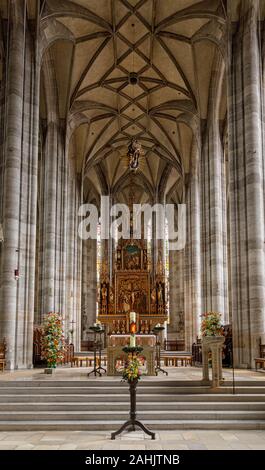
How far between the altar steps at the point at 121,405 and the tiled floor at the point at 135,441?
338 millimetres

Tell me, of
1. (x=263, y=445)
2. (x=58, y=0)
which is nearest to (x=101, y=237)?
(x=58, y=0)

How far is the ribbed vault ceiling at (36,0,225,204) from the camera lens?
21.3 metres

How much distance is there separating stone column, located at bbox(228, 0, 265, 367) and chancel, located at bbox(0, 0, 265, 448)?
52mm

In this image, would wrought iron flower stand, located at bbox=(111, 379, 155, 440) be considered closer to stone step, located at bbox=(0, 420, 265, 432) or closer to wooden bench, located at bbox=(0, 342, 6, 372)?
stone step, located at bbox=(0, 420, 265, 432)

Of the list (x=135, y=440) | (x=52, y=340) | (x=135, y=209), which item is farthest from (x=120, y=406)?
(x=135, y=209)

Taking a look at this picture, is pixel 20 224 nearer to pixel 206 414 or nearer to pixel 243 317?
pixel 243 317

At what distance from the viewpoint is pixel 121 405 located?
9688 millimetres

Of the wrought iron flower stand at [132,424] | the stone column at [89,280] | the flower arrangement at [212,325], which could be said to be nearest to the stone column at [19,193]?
the flower arrangement at [212,325]

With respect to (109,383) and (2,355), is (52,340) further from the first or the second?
(109,383)

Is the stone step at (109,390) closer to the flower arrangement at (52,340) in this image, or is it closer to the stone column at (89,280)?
the flower arrangement at (52,340)

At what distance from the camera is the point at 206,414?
30.2 feet

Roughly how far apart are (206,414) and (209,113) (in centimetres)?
1889

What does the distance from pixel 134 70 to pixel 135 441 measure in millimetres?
22090

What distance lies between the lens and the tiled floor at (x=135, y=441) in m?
7.22
